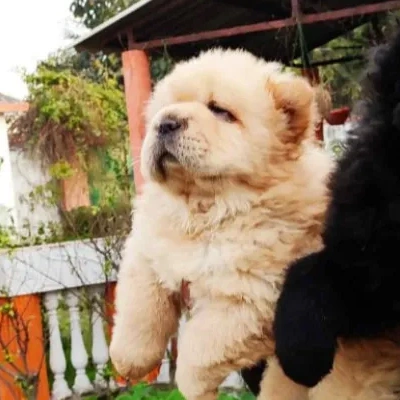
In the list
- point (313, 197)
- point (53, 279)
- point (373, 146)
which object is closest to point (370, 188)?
point (373, 146)

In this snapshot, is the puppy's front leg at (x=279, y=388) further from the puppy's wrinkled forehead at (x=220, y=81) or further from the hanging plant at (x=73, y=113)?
the hanging plant at (x=73, y=113)

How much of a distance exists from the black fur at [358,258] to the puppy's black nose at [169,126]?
46cm

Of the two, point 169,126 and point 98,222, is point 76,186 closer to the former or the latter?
point 98,222

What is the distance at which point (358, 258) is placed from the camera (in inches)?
51.0

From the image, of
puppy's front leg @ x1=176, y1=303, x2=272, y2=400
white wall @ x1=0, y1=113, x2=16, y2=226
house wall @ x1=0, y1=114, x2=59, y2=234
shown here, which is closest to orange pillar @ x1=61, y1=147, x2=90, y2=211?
house wall @ x1=0, y1=114, x2=59, y2=234

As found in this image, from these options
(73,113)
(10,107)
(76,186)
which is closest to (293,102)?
(73,113)

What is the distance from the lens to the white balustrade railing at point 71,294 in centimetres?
507

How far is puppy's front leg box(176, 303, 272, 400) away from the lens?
158 cm

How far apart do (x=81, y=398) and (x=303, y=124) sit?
394 centimetres

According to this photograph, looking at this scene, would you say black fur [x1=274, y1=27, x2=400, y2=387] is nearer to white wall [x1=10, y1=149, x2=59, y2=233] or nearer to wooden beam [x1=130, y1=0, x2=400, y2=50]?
wooden beam [x1=130, y1=0, x2=400, y2=50]

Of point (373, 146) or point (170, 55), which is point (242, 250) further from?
point (170, 55)

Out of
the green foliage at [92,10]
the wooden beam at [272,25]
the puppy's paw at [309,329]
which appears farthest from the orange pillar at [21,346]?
the green foliage at [92,10]

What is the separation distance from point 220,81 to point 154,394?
11.1 ft

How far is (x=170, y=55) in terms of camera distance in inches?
214
